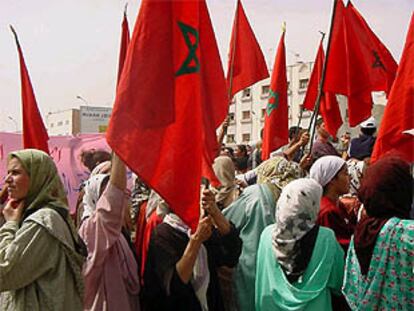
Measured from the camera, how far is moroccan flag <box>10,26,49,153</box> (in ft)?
18.8

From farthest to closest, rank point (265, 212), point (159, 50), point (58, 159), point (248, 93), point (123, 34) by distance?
point (248, 93)
point (58, 159)
point (123, 34)
point (265, 212)
point (159, 50)

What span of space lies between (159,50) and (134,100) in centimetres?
34

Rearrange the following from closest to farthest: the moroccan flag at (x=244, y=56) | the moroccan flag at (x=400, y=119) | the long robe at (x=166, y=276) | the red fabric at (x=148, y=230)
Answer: the long robe at (x=166, y=276) < the red fabric at (x=148, y=230) < the moroccan flag at (x=400, y=119) < the moroccan flag at (x=244, y=56)

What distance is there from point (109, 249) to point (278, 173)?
1.68 m

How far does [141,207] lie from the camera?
4625 mm

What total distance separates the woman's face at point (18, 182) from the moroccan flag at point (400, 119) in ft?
8.59

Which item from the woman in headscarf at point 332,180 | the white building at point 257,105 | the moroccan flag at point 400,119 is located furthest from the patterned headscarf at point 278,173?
the white building at point 257,105

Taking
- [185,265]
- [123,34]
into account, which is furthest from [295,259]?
[123,34]

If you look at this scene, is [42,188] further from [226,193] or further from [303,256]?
[226,193]

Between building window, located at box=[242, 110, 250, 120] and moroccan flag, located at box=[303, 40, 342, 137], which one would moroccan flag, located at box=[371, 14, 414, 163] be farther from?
building window, located at box=[242, 110, 250, 120]

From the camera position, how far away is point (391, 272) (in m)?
3.01

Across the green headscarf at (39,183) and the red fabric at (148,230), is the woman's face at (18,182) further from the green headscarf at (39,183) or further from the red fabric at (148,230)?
the red fabric at (148,230)

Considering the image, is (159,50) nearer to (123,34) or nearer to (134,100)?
(134,100)

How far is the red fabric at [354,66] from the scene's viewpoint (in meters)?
5.95
